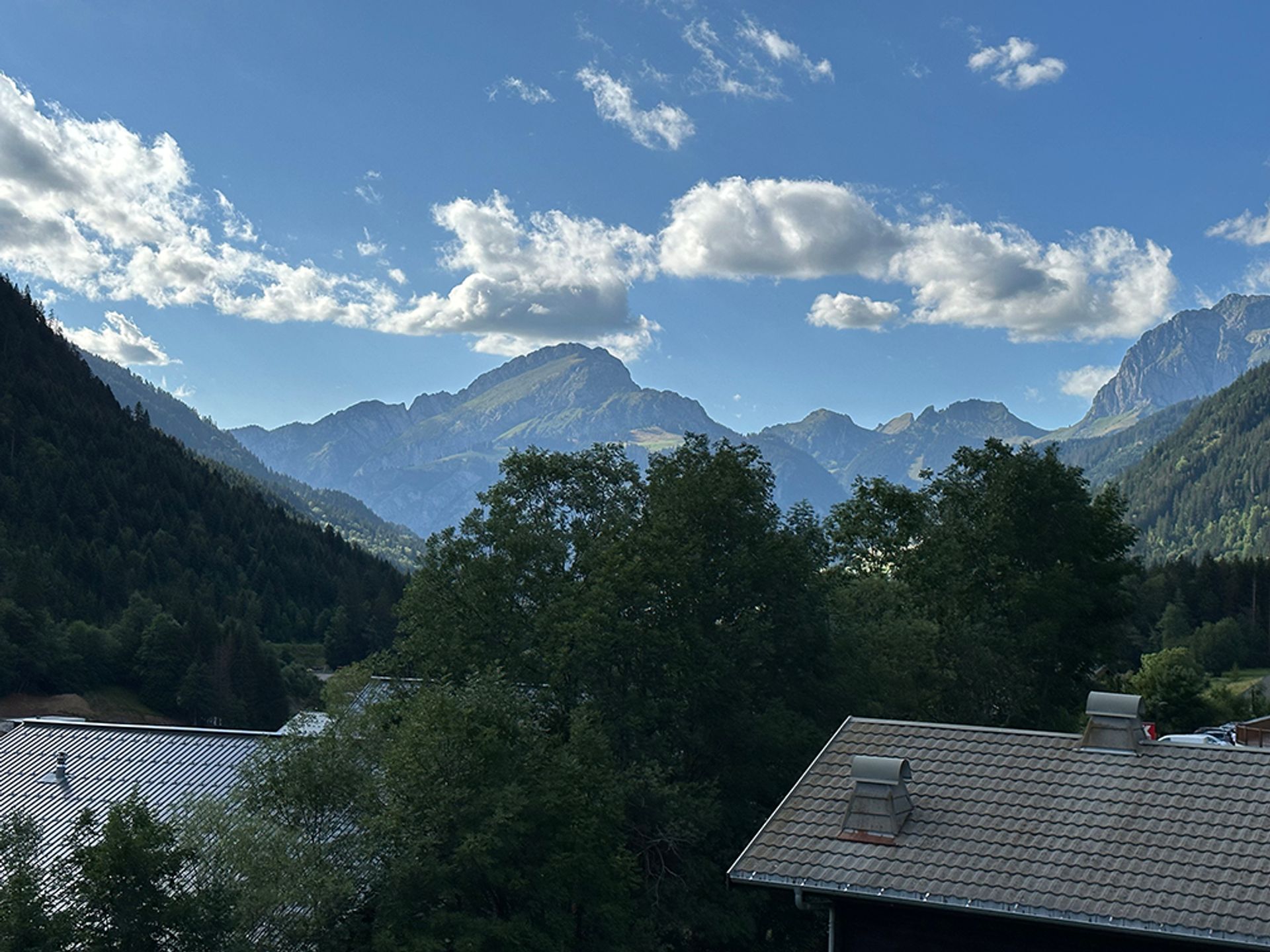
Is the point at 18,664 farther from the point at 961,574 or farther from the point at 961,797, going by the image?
the point at 961,797

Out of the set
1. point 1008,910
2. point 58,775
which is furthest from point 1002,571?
point 58,775

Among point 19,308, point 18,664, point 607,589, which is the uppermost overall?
point 19,308

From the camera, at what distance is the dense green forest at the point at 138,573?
107m

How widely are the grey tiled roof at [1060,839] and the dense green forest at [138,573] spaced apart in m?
98.7

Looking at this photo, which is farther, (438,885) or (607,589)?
(607,589)

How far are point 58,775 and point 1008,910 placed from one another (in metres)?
33.1

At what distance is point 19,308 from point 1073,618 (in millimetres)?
200419

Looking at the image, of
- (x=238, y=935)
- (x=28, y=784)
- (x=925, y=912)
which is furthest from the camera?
(x=28, y=784)

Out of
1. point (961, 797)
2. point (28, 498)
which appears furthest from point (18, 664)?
point (961, 797)

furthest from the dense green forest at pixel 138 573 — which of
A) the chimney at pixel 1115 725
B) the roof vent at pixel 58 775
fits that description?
the chimney at pixel 1115 725

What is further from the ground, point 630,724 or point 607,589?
point 607,589

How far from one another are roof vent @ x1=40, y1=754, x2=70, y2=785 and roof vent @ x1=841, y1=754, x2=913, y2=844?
30376 millimetres

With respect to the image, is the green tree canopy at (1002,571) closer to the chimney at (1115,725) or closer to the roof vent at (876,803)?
the chimney at (1115,725)

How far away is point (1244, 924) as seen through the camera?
14.1 meters
